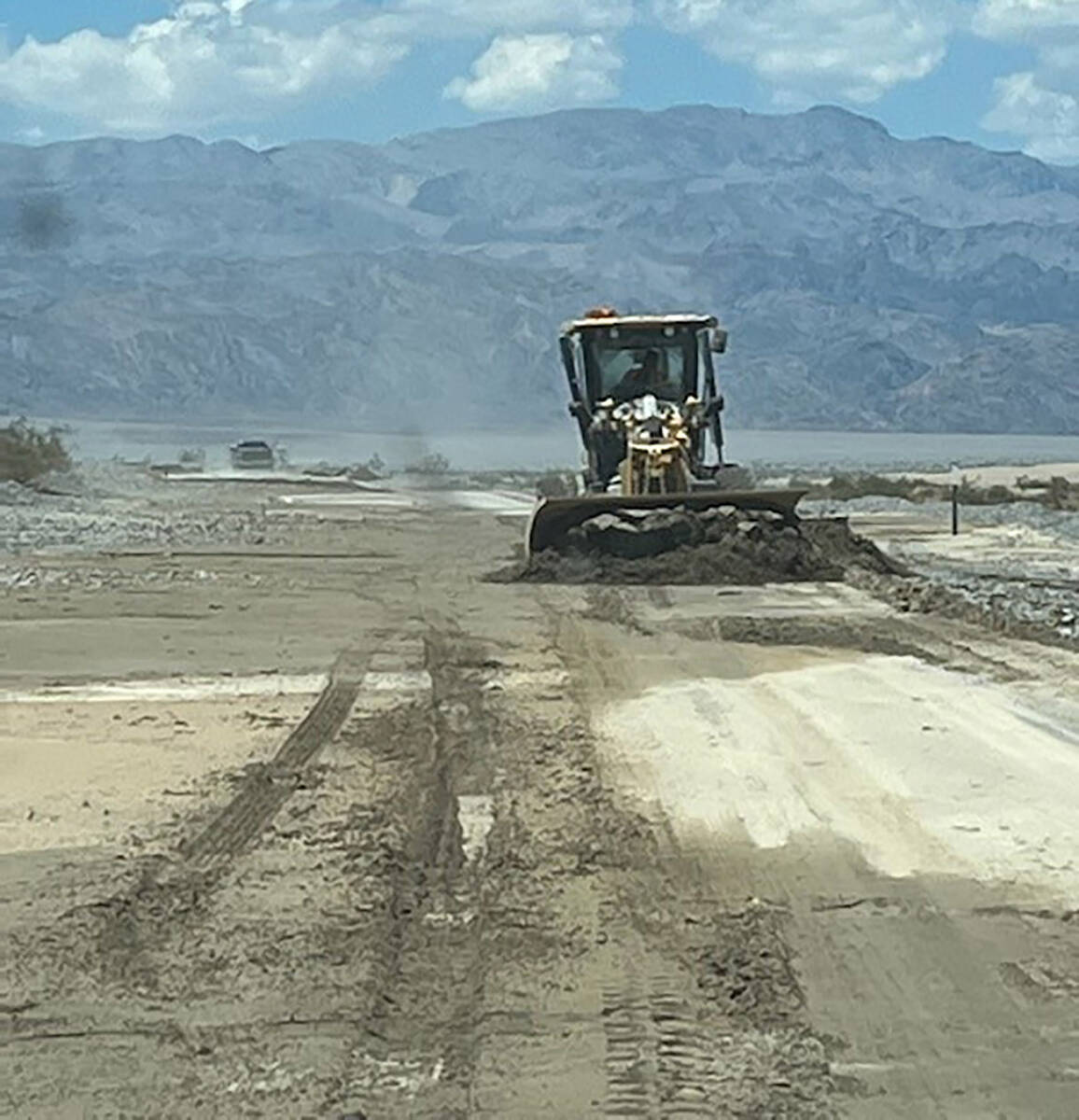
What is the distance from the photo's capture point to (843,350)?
181625 mm

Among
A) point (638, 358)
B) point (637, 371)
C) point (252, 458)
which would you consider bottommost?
point (252, 458)

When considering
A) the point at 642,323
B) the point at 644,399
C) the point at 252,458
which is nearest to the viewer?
the point at 642,323

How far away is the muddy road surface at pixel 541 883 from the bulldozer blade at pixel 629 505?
7302 mm

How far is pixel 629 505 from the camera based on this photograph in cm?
2398

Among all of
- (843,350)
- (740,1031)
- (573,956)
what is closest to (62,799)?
(573,956)

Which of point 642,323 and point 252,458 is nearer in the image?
point 642,323

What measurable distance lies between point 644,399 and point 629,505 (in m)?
2.93

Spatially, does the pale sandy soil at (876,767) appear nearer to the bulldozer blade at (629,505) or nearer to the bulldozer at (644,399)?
the bulldozer blade at (629,505)

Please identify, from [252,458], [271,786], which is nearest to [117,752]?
[271,786]

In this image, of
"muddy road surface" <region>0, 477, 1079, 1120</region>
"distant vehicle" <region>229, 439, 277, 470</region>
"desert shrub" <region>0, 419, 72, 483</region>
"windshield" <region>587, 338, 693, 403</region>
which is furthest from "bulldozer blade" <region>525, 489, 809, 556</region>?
"distant vehicle" <region>229, 439, 277, 470</region>

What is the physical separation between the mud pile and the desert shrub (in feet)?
98.4

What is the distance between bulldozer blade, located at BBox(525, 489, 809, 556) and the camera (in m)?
24.0

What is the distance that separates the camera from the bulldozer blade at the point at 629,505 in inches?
945

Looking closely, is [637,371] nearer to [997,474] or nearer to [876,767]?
[876,767]
